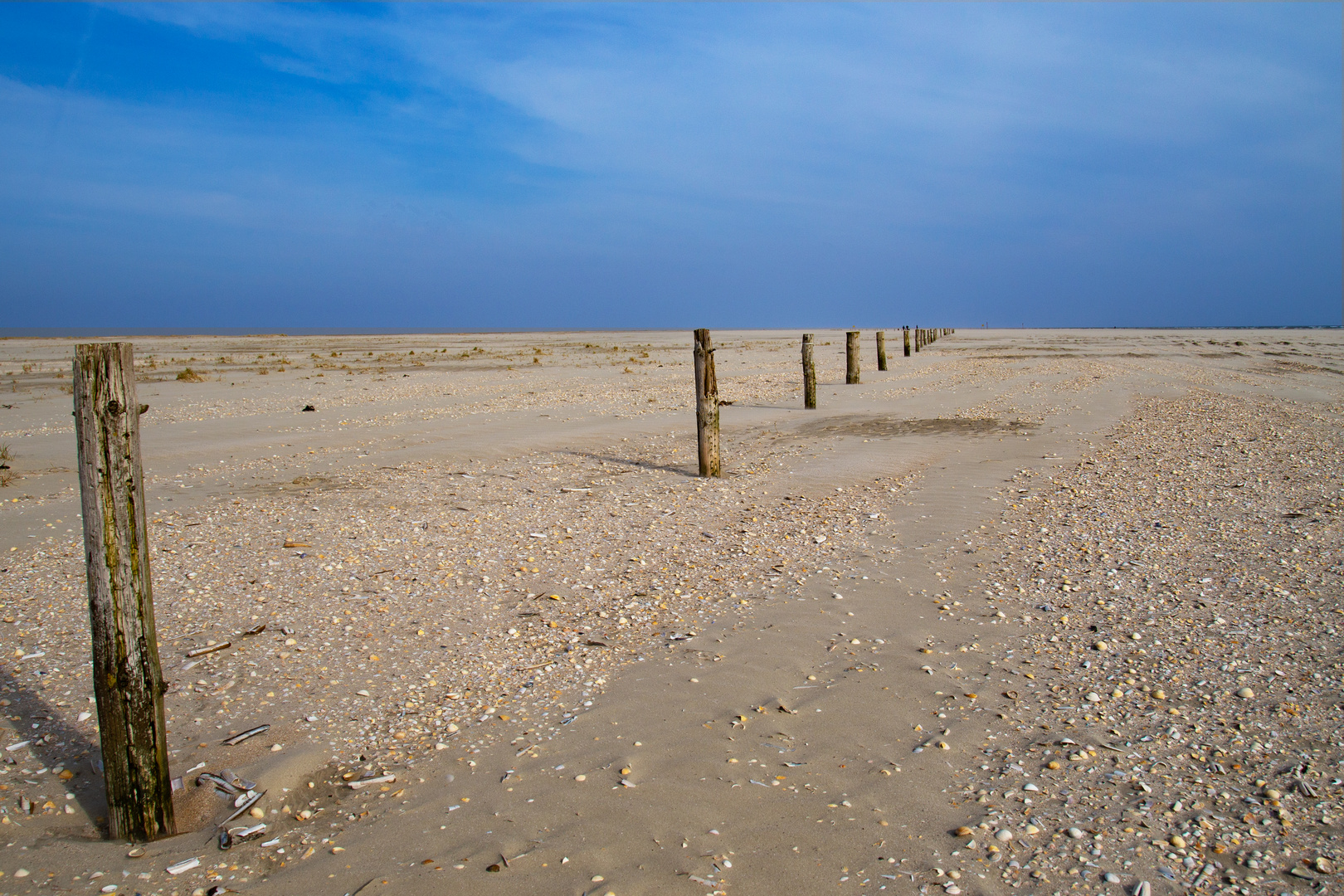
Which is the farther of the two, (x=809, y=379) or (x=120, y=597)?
(x=809, y=379)

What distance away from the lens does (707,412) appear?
1107 centimetres

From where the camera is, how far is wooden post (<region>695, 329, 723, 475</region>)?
11031 millimetres

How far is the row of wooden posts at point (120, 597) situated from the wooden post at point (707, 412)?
25.3 feet

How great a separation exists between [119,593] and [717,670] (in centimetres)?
341

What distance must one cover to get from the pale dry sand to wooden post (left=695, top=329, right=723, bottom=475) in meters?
0.46

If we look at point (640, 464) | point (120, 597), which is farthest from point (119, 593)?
point (640, 464)

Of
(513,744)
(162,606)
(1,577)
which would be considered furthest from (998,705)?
(1,577)

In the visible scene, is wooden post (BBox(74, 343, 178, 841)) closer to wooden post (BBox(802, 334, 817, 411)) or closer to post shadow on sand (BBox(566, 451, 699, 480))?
post shadow on sand (BBox(566, 451, 699, 480))

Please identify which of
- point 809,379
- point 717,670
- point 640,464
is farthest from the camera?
point 809,379

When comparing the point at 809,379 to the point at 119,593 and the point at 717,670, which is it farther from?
the point at 119,593

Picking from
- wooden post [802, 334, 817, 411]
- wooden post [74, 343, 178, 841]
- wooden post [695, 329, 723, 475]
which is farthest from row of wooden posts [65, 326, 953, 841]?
wooden post [802, 334, 817, 411]

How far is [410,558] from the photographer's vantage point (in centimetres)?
751

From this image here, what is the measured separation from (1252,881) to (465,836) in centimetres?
338

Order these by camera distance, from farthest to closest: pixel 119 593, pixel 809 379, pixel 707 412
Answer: pixel 809 379, pixel 707 412, pixel 119 593
